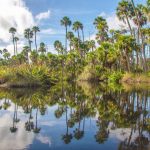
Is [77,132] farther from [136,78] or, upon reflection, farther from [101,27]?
[101,27]

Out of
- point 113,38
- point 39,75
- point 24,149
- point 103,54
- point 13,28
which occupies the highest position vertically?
point 13,28

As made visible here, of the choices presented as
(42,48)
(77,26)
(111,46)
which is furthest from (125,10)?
(42,48)

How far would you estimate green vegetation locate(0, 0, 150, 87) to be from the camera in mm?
59494

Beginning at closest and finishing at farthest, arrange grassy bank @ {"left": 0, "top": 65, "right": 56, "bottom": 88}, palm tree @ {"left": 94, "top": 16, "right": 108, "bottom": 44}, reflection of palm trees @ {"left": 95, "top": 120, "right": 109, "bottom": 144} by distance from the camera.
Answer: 1. reflection of palm trees @ {"left": 95, "top": 120, "right": 109, "bottom": 144}
2. grassy bank @ {"left": 0, "top": 65, "right": 56, "bottom": 88}
3. palm tree @ {"left": 94, "top": 16, "right": 108, "bottom": 44}

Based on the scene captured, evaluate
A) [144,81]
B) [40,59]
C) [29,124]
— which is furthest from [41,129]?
[40,59]

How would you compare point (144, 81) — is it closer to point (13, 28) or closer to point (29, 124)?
point (29, 124)

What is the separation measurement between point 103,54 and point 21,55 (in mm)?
81718

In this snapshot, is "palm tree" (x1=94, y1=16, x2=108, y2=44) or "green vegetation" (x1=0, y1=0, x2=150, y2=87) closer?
"green vegetation" (x1=0, y1=0, x2=150, y2=87)

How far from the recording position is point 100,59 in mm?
97500

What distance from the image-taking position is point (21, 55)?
169m

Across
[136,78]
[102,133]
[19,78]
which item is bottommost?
[102,133]

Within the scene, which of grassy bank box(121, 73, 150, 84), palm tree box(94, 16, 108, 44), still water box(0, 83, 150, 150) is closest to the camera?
still water box(0, 83, 150, 150)

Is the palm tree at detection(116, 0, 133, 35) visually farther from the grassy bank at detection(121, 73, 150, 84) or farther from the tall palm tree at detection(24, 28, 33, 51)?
the tall palm tree at detection(24, 28, 33, 51)

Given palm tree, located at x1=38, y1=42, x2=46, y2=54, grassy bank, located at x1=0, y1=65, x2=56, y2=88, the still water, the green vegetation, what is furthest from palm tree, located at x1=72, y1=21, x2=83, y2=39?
the still water
